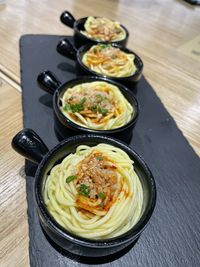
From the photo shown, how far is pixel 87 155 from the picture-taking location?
0.95 meters

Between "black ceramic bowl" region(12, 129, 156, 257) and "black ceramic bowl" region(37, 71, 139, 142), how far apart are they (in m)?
0.09

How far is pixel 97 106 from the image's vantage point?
3.91 ft

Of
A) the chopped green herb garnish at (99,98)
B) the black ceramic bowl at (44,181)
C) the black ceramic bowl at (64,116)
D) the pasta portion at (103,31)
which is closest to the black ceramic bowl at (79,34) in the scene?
the pasta portion at (103,31)

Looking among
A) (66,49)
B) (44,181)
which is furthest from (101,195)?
(66,49)

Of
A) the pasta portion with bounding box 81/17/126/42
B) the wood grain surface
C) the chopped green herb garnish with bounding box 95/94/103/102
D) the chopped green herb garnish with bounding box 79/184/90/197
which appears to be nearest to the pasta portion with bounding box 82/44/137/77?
the pasta portion with bounding box 81/17/126/42

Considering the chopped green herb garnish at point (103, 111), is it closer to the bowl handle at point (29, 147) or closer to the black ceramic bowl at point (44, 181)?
the black ceramic bowl at point (44, 181)

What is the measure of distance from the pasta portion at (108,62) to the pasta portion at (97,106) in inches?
7.4

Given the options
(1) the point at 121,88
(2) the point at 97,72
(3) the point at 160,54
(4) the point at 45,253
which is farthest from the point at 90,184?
(3) the point at 160,54

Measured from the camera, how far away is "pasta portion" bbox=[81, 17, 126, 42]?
66.1 inches

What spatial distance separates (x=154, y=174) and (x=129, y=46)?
1.08 metres

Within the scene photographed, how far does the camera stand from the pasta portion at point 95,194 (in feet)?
2.69

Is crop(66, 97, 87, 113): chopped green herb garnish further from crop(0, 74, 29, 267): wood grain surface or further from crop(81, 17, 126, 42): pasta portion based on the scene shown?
crop(81, 17, 126, 42): pasta portion

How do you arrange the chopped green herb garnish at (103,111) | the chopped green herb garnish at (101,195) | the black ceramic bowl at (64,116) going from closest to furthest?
the chopped green herb garnish at (101,195), the black ceramic bowl at (64,116), the chopped green herb garnish at (103,111)

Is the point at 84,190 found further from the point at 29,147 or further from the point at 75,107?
the point at 75,107
